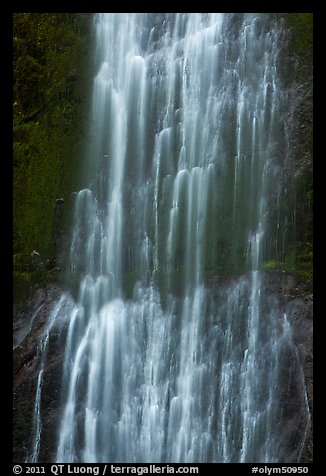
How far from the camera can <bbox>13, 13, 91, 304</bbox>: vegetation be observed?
13242 mm

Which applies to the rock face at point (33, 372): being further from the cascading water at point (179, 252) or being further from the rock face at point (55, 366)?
the cascading water at point (179, 252)

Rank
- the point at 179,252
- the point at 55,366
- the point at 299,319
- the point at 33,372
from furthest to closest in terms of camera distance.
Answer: the point at 33,372, the point at 55,366, the point at 179,252, the point at 299,319

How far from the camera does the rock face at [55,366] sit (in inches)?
428

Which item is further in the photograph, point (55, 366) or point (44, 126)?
point (44, 126)

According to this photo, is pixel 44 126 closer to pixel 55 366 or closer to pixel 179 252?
pixel 179 252

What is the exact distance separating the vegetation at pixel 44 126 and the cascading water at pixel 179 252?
1.87 feet

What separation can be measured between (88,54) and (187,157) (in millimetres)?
3284

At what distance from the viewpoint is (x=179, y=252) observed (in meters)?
12.1

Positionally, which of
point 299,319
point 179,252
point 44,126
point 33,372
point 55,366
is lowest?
point 33,372

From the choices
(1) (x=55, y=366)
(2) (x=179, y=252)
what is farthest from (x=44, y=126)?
(1) (x=55, y=366)

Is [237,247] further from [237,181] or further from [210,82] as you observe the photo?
[210,82]

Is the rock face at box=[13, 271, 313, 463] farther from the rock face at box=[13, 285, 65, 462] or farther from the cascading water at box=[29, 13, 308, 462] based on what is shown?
the cascading water at box=[29, 13, 308, 462]

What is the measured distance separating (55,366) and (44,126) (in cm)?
488

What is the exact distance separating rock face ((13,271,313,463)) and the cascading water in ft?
0.52
